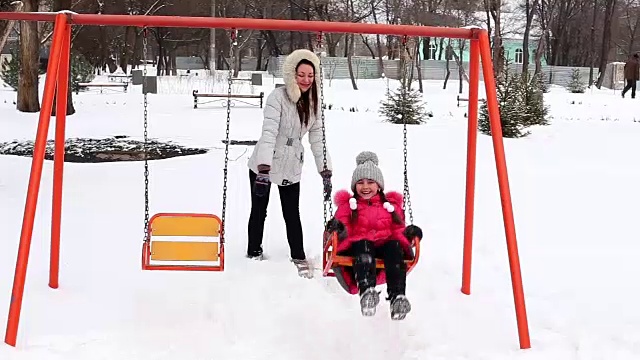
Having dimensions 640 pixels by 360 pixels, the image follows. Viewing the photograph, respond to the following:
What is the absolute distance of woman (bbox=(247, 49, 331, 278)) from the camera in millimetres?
4691

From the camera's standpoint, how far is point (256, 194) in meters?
4.90

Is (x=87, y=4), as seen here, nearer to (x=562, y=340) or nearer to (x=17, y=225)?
(x=17, y=225)

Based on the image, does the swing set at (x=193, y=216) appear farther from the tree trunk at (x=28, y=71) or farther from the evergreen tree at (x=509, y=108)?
the tree trunk at (x=28, y=71)

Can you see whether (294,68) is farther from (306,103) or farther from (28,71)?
(28,71)

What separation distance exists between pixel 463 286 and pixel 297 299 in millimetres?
1072

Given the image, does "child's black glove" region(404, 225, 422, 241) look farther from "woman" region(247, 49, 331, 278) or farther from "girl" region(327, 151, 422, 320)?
"woman" region(247, 49, 331, 278)

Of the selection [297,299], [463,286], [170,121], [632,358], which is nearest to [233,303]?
[297,299]

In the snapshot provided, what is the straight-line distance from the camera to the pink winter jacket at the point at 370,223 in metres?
4.09

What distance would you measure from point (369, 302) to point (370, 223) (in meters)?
0.63

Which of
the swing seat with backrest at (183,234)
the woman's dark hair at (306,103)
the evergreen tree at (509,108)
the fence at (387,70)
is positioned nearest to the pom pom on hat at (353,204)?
the swing seat with backrest at (183,234)

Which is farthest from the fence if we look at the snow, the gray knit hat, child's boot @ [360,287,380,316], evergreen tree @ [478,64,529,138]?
child's boot @ [360,287,380,316]

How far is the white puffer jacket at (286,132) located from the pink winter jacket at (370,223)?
66 centimetres

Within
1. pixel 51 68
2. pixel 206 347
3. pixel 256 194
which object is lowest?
pixel 206 347

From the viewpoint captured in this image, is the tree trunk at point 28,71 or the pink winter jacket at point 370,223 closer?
the pink winter jacket at point 370,223
